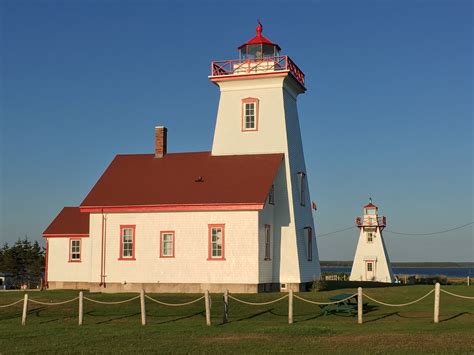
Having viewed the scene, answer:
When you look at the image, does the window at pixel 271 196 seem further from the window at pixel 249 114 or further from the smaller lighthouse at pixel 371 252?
the smaller lighthouse at pixel 371 252

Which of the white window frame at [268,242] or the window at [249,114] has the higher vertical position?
the window at [249,114]

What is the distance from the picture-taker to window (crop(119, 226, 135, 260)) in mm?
35250

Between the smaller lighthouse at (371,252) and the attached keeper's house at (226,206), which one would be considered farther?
the smaller lighthouse at (371,252)

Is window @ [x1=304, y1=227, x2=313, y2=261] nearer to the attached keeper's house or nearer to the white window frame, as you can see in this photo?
the attached keeper's house

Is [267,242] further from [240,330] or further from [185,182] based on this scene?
[240,330]

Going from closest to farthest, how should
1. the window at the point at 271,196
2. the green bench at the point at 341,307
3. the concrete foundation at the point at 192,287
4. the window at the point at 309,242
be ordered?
the green bench at the point at 341,307 → the concrete foundation at the point at 192,287 → the window at the point at 271,196 → the window at the point at 309,242

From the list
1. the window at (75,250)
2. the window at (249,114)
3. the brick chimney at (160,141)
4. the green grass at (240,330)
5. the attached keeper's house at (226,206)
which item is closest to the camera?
the green grass at (240,330)

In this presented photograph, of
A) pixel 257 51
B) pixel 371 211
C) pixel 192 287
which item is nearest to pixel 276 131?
pixel 257 51

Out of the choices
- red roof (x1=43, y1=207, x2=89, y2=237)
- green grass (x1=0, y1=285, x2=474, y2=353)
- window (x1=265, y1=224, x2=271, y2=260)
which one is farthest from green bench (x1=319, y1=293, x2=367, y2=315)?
red roof (x1=43, y1=207, x2=89, y2=237)

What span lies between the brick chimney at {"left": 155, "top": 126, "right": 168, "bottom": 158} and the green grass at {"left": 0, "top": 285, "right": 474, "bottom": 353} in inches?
448

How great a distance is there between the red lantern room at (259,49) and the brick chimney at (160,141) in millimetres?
6144

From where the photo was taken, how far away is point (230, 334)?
67.8ft

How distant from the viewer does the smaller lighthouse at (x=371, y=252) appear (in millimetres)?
58938

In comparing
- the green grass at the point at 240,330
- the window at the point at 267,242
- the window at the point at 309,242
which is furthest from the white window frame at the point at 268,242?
the green grass at the point at 240,330
